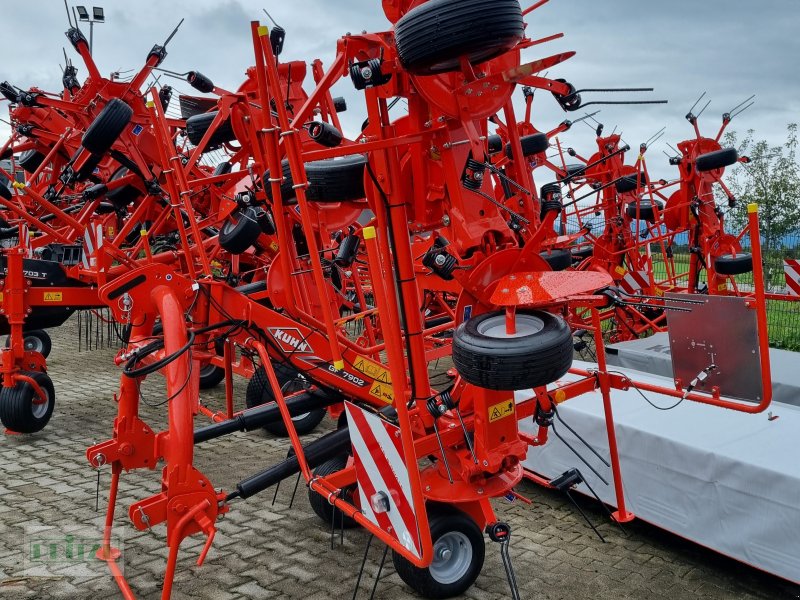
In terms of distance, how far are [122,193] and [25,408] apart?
7.81 feet

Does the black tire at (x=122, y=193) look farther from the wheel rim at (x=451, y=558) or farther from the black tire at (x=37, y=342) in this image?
the wheel rim at (x=451, y=558)

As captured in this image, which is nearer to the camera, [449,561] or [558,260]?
[449,561]

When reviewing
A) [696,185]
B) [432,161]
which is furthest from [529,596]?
[696,185]

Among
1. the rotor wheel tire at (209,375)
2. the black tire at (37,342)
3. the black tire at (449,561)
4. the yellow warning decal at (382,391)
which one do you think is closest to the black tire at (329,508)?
the yellow warning decal at (382,391)

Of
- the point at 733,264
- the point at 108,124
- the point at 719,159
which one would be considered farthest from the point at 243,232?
the point at 733,264

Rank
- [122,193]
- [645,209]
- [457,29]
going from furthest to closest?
[645,209], [122,193], [457,29]

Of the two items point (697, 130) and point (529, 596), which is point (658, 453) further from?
point (697, 130)

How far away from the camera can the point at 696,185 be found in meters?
8.97

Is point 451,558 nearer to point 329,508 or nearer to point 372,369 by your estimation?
point 329,508

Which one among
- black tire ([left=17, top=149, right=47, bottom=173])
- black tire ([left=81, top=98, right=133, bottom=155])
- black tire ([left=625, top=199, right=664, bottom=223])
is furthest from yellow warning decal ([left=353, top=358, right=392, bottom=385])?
black tire ([left=17, top=149, right=47, bottom=173])

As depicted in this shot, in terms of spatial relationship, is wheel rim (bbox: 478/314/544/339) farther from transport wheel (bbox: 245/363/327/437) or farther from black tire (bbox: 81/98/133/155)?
black tire (bbox: 81/98/133/155)

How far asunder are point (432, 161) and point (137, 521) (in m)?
2.19

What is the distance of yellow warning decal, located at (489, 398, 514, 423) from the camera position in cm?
340

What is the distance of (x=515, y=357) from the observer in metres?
2.67
